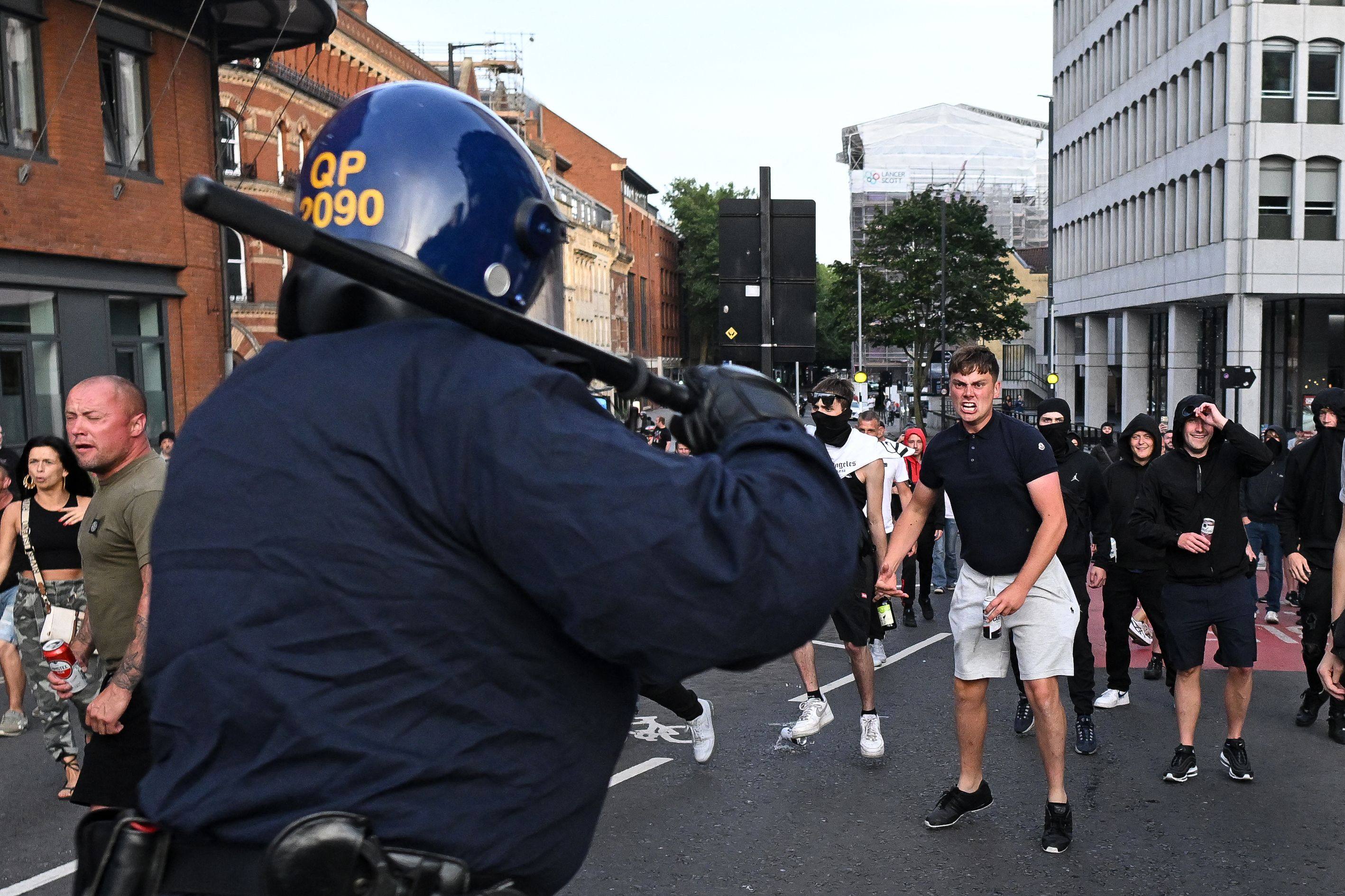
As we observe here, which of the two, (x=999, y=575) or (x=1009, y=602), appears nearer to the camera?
(x=1009, y=602)

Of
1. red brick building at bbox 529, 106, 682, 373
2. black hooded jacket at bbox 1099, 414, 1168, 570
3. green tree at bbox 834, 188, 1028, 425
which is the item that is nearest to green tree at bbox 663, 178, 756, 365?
red brick building at bbox 529, 106, 682, 373

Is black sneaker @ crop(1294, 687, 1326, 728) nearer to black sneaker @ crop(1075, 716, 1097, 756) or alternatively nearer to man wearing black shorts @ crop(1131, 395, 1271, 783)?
man wearing black shorts @ crop(1131, 395, 1271, 783)

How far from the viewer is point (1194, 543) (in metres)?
6.41

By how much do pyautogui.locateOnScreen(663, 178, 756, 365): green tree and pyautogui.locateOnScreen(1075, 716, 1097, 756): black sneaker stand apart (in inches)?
3790


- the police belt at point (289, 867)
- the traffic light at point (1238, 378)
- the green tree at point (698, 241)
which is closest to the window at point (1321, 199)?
the traffic light at point (1238, 378)

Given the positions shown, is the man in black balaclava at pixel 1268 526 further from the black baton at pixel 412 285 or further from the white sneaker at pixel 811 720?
the black baton at pixel 412 285

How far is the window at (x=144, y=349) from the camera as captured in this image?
1658cm

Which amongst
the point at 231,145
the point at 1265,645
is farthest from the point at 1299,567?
the point at 231,145

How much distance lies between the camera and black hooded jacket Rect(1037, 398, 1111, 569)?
25.5ft

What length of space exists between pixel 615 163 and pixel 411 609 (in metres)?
88.1

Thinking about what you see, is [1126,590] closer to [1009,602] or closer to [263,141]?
[1009,602]

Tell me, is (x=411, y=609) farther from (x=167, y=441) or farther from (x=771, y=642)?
(x=167, y=441)

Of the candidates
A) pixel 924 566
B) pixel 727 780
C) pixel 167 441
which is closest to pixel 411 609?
pixel 727 780

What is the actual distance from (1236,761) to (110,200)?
14448 mm
